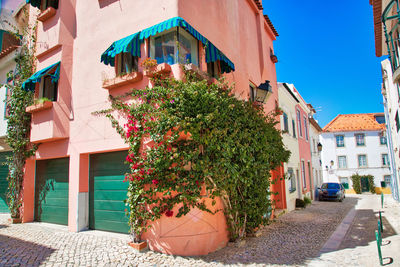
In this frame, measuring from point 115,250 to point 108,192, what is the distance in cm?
196

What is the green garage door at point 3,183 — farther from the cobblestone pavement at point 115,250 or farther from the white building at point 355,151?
the white building at point 355,151

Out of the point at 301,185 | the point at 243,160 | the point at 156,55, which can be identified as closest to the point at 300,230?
the point at 243,160

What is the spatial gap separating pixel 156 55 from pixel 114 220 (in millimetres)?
4703

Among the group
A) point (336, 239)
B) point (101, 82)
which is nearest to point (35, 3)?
point (101, 82)

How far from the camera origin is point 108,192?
292 inches

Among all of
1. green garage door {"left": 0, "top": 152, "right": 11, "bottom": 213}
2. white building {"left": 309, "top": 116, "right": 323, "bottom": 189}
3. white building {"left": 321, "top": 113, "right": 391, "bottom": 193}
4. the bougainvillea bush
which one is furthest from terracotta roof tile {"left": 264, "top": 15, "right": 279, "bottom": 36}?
white building {"left": 321, "top": 113, "right": 391, "bottom": 193}

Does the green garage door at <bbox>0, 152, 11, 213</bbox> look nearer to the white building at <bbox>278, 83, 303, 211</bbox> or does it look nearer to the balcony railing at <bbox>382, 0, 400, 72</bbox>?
the white building at <bbox>278, 83, 303, 211</bbox>

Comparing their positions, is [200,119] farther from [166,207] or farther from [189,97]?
[166,207]

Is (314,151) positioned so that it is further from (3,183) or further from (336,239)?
(3,183)

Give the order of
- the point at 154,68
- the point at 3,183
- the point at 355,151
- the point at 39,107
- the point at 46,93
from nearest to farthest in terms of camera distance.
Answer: the point at 154,68 → the point at 39,107 → the point at 46,93 → the point at 3,183 → the point at 355,151

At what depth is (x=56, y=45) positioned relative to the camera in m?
8.74

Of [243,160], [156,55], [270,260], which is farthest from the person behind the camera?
[156,55]

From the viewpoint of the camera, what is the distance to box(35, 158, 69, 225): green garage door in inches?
337

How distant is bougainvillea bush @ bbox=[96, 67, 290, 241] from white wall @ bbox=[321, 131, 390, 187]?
32586 mm
